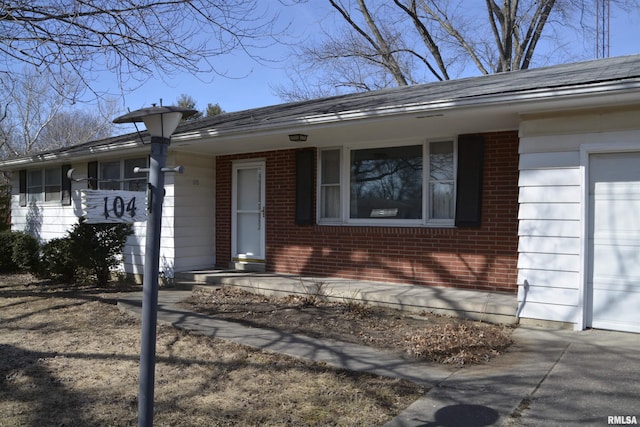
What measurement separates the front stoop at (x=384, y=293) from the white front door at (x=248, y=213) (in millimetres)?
781

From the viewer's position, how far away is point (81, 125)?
35562 mm

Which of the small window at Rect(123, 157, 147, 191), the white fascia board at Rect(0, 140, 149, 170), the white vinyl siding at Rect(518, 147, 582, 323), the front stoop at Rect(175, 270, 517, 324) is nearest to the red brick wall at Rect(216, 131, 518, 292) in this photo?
the front stoop at Rect(175, 270, 517, 324)

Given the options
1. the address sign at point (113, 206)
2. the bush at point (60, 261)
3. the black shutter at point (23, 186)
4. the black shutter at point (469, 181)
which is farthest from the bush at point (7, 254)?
the address sign at point (113, 206)

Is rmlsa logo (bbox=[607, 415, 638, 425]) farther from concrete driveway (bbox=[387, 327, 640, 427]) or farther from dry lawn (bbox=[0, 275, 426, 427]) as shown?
dry lawn (bbox=[0, 275, 426, 427])

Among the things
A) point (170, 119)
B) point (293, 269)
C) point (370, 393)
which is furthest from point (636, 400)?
point (293, 269)

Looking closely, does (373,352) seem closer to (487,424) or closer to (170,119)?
(487,424)

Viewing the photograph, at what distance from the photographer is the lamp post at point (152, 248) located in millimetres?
3027

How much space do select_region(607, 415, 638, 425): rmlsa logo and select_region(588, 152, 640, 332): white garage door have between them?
2487mm

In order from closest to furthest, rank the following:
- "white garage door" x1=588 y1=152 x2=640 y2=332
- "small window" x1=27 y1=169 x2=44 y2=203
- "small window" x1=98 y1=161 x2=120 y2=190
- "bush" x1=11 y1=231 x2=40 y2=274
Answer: "white garage door" x1=588 y1=152 x2=640 y2=332, "small window" x1=98 y1=161 x2=120 y2=190, "bush" x1=11 y1=231 x2=40 y2=274, "small window" x1=27 y1=169 x2=44 y2=203

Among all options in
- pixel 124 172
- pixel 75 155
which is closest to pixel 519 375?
pixel 124 172

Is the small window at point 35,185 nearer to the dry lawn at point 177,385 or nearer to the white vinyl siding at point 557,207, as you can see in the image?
the dry lawn at point 177,385

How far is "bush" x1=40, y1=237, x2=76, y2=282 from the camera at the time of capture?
9.49m

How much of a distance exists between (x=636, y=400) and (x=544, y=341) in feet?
5.33

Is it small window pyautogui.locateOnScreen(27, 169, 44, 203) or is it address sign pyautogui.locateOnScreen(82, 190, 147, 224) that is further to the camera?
small window pyautogui.locateOnScreen(27, 169, 44, 203)
